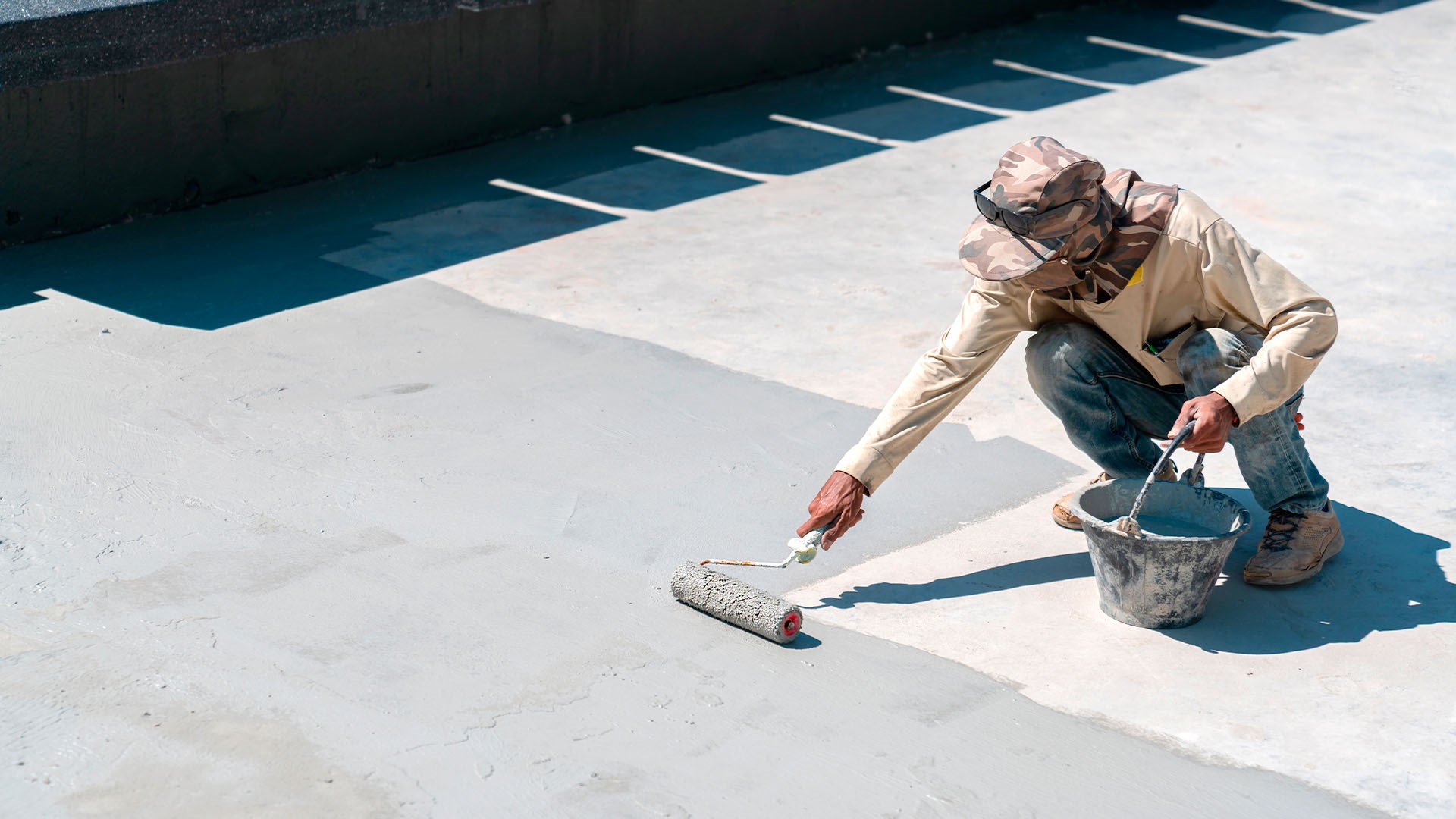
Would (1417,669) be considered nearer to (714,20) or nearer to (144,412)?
(144,412)

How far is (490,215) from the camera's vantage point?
6.64m

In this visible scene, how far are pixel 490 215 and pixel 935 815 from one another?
439cm

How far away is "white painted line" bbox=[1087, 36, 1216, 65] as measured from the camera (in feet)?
30.5

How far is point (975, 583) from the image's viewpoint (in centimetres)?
378

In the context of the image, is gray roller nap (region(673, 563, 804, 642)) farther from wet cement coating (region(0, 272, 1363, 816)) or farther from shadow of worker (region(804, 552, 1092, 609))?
shadow of worker (region(804, 552, 1092, 609))

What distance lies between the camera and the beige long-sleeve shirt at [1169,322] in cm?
336

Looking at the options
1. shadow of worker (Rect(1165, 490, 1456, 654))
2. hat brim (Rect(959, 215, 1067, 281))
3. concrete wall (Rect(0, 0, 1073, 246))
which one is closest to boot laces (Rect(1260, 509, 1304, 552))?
shadow of worker (Rect(1165, 490, 1456, 654))

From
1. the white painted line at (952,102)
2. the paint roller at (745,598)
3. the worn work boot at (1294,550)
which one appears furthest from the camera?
the white painted line at (952,102)

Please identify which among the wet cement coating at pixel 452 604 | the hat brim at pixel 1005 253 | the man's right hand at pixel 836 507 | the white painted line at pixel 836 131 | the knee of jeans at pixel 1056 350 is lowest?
the wet cement coating at pixel 452 604

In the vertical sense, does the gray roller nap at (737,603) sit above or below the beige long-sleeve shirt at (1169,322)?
below

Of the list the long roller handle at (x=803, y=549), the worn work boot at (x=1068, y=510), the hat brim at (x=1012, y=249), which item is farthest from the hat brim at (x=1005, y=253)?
the worn work boot at (x=1068, y=510)

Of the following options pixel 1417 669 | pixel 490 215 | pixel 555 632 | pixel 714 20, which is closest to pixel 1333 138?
pixel 714 20

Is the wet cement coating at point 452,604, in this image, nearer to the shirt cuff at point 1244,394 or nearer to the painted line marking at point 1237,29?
the shirt cuff at point 1244,394

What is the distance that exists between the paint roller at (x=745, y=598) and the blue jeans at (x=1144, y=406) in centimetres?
75
